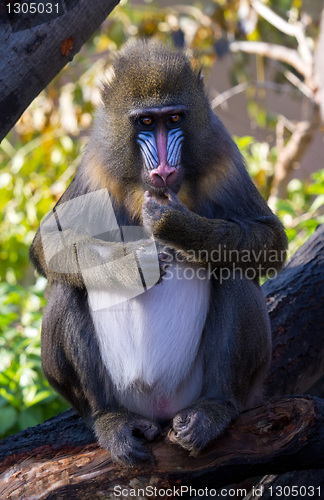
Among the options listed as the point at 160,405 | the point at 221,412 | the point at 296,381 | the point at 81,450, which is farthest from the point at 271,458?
the point at 296,381

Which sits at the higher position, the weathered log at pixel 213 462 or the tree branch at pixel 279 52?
the tree branch at pixel 279 52

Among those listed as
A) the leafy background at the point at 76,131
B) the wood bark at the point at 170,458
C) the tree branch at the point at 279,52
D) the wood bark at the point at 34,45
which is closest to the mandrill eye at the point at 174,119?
the wood bark at the point at 34,45

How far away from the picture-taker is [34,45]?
2688 mm

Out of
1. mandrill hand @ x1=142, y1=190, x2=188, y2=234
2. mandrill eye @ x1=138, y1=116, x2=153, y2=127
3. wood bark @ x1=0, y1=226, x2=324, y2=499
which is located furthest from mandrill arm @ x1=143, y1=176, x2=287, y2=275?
wood bark @ x1=0, y1=226, x2=324, y2=499

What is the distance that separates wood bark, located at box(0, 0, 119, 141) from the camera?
263 cm

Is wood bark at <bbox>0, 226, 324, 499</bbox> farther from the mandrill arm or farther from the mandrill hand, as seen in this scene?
the mandrill hand

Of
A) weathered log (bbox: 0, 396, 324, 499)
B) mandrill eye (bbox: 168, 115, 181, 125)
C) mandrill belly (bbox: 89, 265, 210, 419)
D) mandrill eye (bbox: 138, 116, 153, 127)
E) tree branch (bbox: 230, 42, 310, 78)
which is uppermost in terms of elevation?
tree branch (bbox: 230, 42, 310, 78)

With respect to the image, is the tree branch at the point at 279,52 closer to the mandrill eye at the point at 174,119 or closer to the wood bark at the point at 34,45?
the mandrill eye at the point at 174,119

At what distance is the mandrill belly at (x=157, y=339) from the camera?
120 inches

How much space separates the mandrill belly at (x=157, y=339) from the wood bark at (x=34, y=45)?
3.26ft

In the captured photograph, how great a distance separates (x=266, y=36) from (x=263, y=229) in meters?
6.54

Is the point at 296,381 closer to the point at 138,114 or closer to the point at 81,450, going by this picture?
the point at 81,450

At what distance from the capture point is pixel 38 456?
299 centimetres

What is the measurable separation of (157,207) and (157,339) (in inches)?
27.8
